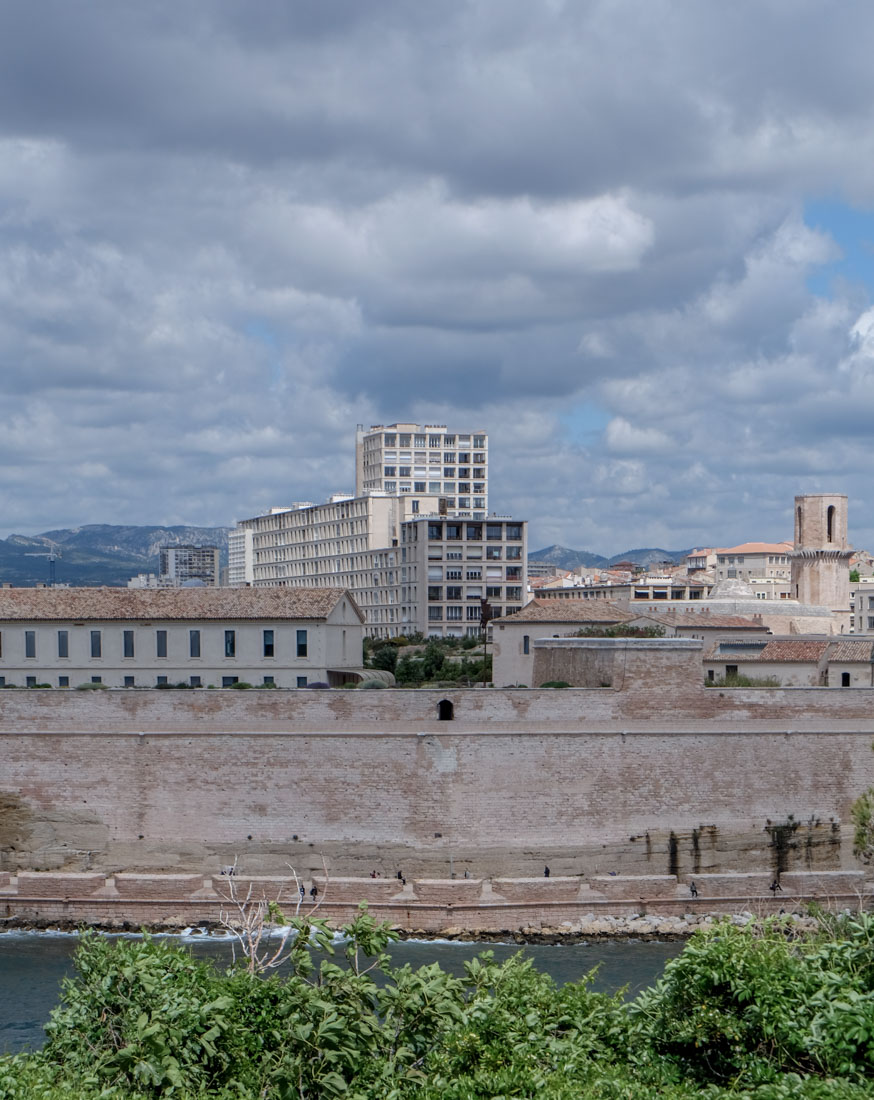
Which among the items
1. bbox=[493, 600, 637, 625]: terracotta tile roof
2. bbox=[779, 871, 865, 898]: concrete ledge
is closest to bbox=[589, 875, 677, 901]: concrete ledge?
bbox=[779, 871, 865, 898]: concrete ledge

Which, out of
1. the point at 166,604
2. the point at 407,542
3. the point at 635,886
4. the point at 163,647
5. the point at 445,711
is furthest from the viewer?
the point at 407,542

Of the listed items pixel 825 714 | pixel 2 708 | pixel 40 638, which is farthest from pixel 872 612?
pixel 2 708

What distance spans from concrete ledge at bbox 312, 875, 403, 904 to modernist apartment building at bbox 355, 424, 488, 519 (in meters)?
83.8

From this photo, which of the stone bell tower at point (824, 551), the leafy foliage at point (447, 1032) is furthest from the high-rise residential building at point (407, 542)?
the leafy foliage at point (447, 1032)

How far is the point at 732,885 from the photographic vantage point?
2341 cm

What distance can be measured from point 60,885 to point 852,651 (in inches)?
823

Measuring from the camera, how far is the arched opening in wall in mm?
25562

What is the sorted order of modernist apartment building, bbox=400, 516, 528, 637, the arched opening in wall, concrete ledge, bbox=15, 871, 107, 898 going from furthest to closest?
modernist apartment building, bbox=400, 516, 528, 637, the arched opening in wall, concrete ledge, bbox=15, 871, 107, 898

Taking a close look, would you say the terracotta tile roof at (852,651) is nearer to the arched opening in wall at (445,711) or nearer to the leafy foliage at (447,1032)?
the arched opening in wall at (445,711)

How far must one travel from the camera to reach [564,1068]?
33.5ft

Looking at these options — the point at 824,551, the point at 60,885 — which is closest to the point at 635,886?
the point at 60,885

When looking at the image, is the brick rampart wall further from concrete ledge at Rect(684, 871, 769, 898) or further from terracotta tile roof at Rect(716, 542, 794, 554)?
terracotta tile roof at Rect(716, 542, 794, 554)

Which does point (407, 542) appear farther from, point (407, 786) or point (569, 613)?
point (407, 786)

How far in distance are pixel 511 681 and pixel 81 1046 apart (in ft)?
81.4
